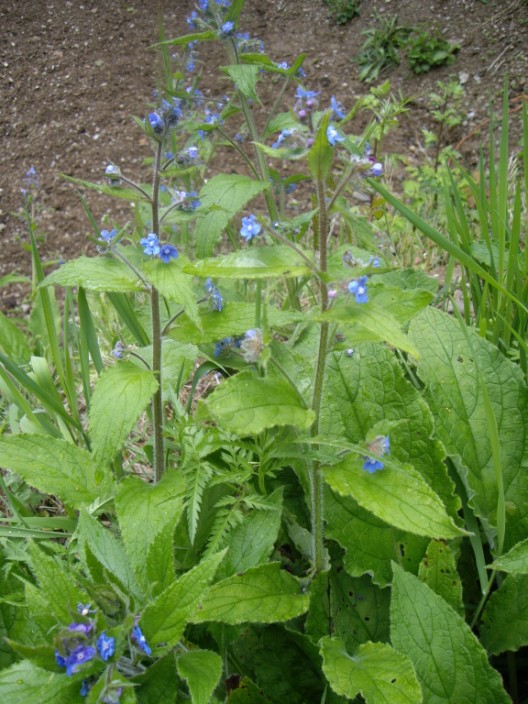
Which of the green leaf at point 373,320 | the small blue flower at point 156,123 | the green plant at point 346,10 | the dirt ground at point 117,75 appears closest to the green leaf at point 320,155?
the green leaf at point 373,320

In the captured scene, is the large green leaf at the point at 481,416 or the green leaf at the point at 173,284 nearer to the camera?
the green leaf at the point at 173,284

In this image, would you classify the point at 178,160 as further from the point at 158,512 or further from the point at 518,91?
the point at 518,91

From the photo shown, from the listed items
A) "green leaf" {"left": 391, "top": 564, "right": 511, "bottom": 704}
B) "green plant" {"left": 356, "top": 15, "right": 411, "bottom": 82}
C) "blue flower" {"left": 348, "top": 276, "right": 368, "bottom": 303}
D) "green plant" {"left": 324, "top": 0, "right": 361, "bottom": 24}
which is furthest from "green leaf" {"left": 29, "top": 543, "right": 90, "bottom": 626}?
"green plant" {"left": 324, "top": 0, "right": 361, "bottom": 24}

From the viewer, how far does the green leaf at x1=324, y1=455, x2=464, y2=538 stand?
1.39 meters

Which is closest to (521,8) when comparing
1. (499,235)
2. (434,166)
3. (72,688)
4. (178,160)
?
(434,166)

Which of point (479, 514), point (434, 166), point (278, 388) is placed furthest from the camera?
point (434, 166)

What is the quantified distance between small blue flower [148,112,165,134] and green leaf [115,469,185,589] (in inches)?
33.4

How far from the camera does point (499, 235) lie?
7.33 ft

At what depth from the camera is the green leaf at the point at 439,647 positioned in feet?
4.91

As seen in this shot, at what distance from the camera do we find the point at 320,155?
3.91 feet

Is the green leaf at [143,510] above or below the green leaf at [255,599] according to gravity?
above

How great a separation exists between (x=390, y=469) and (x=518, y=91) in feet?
14.5

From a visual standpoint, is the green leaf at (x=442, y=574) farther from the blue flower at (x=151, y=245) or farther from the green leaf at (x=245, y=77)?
the green leaf at (x=245, y=77)

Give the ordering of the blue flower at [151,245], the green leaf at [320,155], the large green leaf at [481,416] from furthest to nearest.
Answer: the large green leaf at [481,416] < the blue flower at [151,245] < the green leaf at [320,155]
